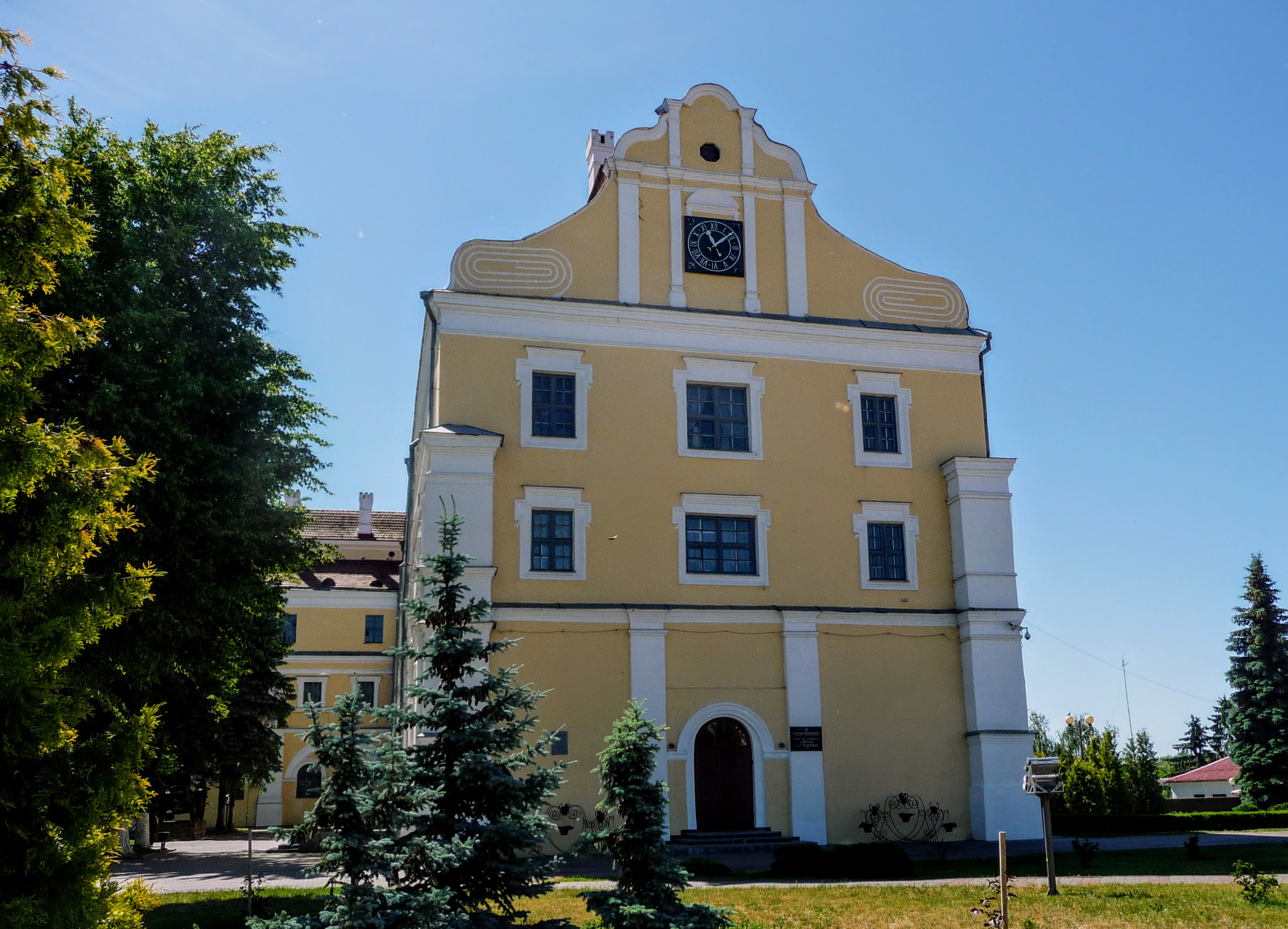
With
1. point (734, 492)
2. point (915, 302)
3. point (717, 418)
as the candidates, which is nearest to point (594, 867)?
point (734, 492)

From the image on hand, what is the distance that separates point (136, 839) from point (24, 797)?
24.7 meters

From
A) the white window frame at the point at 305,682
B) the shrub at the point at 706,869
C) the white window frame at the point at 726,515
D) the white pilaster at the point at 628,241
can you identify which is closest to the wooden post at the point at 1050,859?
the shrub at the point at 706,869

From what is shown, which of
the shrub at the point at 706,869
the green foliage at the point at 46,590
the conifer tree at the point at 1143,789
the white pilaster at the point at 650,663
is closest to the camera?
the green foliage at the point at 46,590

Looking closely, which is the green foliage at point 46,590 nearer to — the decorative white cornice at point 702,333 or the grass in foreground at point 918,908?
the grass in foreground at point 918,908

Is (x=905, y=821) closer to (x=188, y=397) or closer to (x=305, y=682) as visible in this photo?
(x=188, y=397)

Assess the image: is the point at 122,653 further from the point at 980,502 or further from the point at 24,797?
the point at 980,502

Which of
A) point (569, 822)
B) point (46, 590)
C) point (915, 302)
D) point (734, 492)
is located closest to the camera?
point (46, 590)

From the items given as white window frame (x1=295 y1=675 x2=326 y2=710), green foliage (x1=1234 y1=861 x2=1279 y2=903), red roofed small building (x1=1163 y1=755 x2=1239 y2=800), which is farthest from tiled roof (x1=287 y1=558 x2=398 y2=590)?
red roofed small building (x1=1163 y1=755 x2=1239 y2=800)

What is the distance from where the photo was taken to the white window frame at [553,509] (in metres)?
22.7

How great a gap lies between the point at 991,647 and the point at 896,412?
219 inches

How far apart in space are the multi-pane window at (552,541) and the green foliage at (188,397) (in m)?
4.35

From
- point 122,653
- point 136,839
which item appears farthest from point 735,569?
point 136,839

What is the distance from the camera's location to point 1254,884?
13734mm

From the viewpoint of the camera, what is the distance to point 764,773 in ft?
75.0
